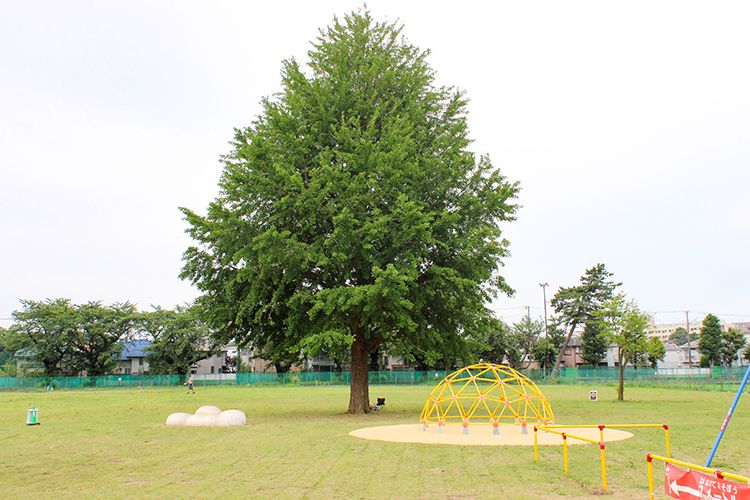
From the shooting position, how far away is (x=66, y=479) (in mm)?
11867

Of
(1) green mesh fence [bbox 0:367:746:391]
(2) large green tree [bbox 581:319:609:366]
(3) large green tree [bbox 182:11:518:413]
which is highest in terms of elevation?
(3) large green tree [bbox 182:11:518:413]

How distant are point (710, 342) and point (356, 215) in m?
81.5

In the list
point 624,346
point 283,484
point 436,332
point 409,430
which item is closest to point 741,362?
point 624,346

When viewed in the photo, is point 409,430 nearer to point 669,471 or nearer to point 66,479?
point 66,479

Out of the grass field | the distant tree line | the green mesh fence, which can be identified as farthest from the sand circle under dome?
the distant tree line

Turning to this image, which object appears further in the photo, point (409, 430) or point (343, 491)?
point (409, 430)

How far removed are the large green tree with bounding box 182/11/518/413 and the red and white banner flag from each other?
1518 cm

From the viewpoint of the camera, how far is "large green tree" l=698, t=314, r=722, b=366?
3482 inches

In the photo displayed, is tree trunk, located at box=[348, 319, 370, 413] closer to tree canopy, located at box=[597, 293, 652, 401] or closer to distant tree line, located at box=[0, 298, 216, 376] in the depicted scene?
tree canopy, located at box=[597, 293, 652, 401]

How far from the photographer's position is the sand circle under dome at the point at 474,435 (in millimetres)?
16312

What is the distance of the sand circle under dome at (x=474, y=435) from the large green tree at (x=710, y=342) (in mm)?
80291

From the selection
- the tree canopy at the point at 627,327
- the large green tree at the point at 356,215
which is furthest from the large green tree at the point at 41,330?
the tree canopy at the point at 627,327

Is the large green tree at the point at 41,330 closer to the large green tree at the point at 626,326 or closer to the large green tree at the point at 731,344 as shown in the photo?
the large green tree at the point at 626,326

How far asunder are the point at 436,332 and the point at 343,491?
16.3 meters
